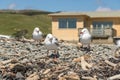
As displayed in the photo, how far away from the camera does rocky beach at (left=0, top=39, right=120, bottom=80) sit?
18.9 m

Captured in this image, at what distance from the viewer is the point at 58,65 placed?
20594 millimetres

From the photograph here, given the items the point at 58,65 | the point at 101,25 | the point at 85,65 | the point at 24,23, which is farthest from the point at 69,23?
the point at 24,23

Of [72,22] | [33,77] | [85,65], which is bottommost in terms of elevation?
[72,22]

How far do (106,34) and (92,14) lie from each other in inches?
249

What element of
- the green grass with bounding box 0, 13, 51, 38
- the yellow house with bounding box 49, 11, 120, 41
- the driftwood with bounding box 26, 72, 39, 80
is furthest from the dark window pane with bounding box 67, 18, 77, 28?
the green grass with bounding box 0, 13, 51, 38

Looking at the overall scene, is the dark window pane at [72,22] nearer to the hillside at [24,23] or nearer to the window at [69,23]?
the window at [69,23]

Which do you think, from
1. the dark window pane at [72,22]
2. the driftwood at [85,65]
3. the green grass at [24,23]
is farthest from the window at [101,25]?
the green grass at [24,23]

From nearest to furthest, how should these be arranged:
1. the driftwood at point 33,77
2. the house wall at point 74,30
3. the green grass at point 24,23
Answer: the driftwood at point 33,77, the house wall at point 74,30, the green grass at point 24,23

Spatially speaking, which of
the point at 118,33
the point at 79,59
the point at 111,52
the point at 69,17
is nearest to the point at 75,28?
the point at 69,17

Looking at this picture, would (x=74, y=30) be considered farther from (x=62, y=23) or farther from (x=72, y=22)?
(x=62, y=23)

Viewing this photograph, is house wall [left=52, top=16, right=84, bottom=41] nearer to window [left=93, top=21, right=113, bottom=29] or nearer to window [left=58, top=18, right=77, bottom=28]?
window [left=58, top=18, right=77, bottom=28]

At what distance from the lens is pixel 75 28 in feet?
189

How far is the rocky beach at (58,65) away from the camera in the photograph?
62.0 ft

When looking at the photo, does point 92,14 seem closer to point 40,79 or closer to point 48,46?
point 48,46
